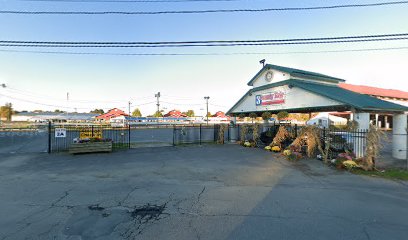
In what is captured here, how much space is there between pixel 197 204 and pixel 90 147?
11.7 meters

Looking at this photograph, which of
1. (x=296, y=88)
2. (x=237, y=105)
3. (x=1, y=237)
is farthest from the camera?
(x=237, y=105)

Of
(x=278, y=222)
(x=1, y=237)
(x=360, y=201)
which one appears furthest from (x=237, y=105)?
(x=1, y=237)

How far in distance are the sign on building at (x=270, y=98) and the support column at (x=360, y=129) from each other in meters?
5.75

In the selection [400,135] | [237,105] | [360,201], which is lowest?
[360,201]

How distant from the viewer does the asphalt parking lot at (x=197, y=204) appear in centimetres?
454

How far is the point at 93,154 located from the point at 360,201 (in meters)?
14.6

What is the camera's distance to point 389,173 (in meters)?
9.70

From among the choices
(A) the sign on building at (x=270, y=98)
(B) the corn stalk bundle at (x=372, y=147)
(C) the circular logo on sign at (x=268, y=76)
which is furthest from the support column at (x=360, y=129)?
(C) the circular logo on sign at (x=268, y=76)

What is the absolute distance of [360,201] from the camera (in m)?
6.34

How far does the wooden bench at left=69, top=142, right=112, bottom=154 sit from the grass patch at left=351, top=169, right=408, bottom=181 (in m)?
14.6

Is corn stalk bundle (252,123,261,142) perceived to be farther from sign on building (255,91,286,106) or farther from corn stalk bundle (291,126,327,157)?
corn stalk bundle (291,126,327,157)

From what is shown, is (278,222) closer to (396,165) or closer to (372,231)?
(372,231)

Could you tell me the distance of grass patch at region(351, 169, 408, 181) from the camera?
912cm

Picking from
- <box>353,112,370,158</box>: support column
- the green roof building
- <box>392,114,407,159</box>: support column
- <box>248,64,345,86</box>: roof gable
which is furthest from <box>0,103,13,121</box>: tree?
<box>392,114,407,159</box>: support column
